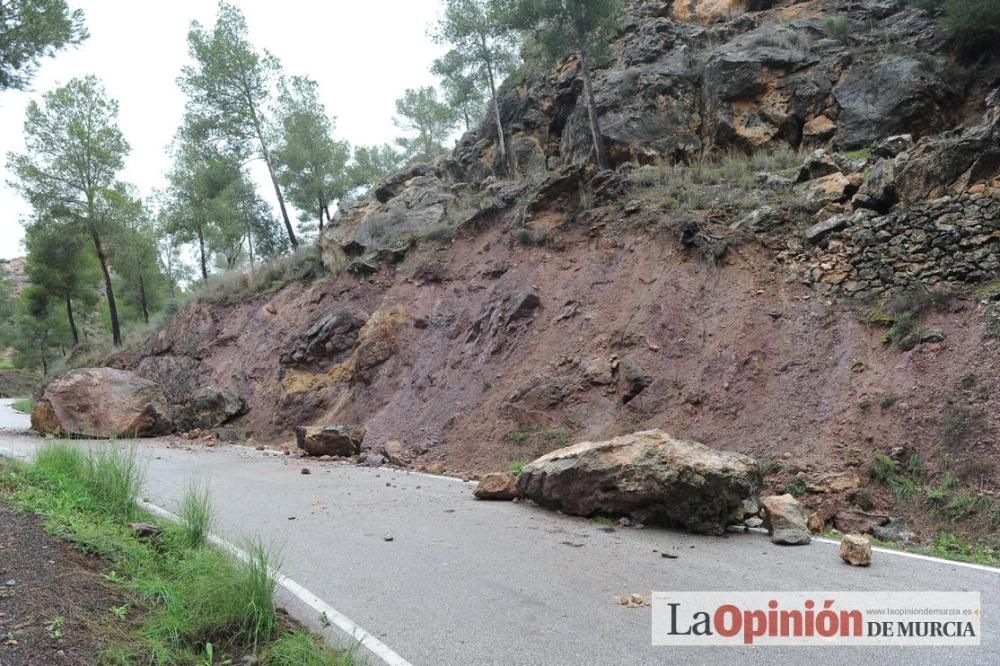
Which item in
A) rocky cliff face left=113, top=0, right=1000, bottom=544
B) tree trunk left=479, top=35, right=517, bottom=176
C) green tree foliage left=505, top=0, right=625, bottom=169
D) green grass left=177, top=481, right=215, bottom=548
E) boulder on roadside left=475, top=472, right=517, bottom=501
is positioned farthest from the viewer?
tree trunk left=479, top=35, right=517, bottom=176

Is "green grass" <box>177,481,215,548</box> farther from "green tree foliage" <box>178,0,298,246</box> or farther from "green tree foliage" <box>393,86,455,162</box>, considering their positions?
"green tree foliage" <box>393,86,455,162</box>

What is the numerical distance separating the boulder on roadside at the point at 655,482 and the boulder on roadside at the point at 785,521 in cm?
24

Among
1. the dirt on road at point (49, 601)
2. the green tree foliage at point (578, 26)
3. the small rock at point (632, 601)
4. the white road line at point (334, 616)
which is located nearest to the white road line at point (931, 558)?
the small rock at point (632, 601)

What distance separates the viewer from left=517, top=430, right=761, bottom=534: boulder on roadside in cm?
630

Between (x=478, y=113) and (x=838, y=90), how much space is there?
24.5m

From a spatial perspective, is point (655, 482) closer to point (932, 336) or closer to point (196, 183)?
point (932, 336)

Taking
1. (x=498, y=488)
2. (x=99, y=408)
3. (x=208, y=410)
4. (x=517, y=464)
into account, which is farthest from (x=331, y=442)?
(x=99, y=408)

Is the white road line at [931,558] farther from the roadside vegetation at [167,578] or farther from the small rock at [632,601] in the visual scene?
the roadside vegetation at [167,578]

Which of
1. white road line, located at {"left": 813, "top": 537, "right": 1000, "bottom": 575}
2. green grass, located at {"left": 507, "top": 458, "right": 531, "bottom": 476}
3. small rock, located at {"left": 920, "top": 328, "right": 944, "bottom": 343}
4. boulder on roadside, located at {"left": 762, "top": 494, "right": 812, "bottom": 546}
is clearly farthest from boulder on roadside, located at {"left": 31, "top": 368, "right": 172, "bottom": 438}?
small rock, located at {"left": 920, "top": 328, "right": 944, "bottom": 343}

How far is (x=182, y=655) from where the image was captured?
3.46 meters

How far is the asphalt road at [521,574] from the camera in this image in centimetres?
359

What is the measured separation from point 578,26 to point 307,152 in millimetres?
17244

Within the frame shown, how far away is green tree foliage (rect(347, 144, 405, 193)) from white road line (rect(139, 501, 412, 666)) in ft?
101

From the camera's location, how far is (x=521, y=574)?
494cm
